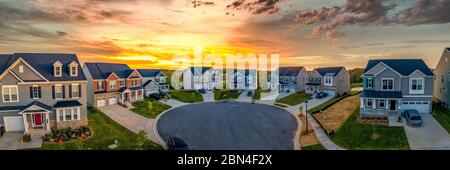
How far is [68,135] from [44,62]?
3.60 meters

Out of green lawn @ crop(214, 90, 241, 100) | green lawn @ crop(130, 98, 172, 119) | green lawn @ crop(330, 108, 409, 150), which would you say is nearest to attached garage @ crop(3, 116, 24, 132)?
green lawn @ crop(130, 98, 172, 119)

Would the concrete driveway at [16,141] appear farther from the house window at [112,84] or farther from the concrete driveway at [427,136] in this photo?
the concrete driveway at [427,136]

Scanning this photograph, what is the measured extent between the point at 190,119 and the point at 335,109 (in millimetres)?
11816

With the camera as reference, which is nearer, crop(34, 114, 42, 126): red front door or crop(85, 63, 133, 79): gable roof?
crop(34, 114, 42, 126): red front door

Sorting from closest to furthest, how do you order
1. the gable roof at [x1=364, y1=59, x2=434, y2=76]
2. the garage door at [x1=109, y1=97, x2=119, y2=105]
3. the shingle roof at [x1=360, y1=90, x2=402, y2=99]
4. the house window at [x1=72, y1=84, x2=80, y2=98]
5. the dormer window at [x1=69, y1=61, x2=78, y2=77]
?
the dormer window at [x1=69, y1=61, x2=78, y2=77] < the house window at [x1=72, y1=84, x2=80, y2=98] < the gable roof at [x1=364, y1=59, x2=434, y2=76] < the shingle roof at [x1=360, y1=90, x2=402, y2=99] < the garage door at [x1=109, y1=97, x2=119, y2=105]

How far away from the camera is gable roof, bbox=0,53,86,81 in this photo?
34.4 ft

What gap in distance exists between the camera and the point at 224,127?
32.5 ft

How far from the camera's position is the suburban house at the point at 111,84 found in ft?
51.6

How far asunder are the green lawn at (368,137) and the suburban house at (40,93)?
12117 mm

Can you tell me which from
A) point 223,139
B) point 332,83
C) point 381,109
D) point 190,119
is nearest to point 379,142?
point 381,109

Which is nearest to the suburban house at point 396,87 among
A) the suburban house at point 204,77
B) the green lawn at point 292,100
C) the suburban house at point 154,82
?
the green lawn at point 292,100

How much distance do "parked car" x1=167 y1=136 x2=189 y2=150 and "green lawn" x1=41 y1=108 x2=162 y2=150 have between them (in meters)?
0.47

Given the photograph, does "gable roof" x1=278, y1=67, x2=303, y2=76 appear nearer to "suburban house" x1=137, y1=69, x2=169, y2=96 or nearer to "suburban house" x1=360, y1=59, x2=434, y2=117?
"suburban house" x1=360, y1=59, x2=434, y2=117

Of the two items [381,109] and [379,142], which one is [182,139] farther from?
[381,109]
